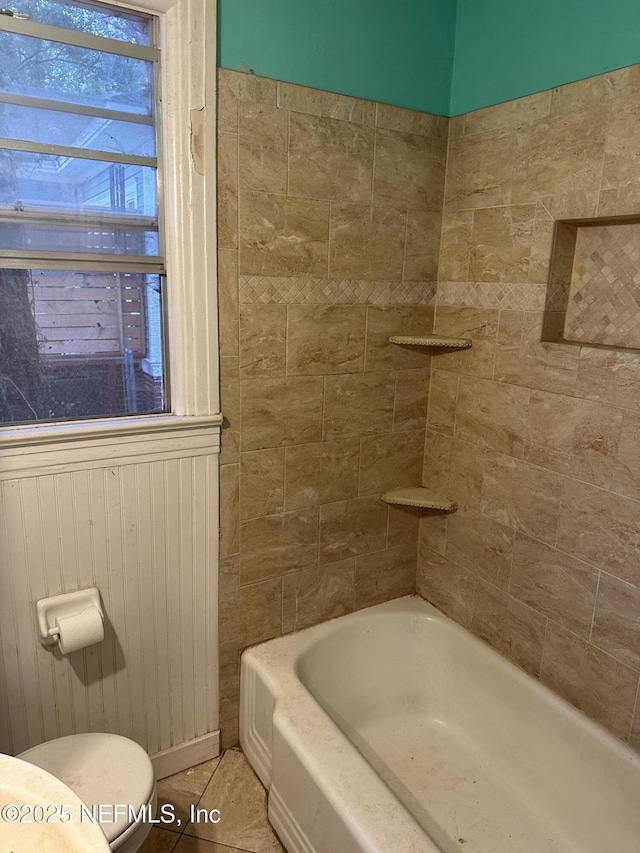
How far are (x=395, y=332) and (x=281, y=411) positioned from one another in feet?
1.68

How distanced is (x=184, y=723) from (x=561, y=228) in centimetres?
198

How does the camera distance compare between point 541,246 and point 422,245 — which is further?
point 422,245

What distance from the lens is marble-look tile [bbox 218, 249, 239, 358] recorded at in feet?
5.51

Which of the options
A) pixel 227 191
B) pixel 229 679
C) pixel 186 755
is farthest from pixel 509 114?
pixel 186 755

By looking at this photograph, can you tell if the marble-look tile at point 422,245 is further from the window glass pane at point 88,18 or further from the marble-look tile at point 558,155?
the window glass pane at point 88,18

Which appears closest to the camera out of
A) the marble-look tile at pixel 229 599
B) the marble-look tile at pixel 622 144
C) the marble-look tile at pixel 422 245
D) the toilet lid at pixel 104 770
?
the toilet lid at pixel 104 770

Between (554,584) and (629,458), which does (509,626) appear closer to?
(554,584)

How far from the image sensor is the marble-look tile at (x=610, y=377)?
5.00ft

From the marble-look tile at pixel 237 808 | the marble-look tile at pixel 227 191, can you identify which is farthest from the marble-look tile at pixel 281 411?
the marble-look tile at pixel 237 808

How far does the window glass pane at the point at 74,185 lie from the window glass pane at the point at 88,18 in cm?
31

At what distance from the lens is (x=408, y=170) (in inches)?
76.3

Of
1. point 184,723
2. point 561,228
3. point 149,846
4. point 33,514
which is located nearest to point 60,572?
point 33,514

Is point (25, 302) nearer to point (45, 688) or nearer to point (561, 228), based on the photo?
point (45, 688)

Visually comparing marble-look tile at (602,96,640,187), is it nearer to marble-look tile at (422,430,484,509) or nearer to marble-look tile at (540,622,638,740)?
marble-look tile at (422,430,484,509)
